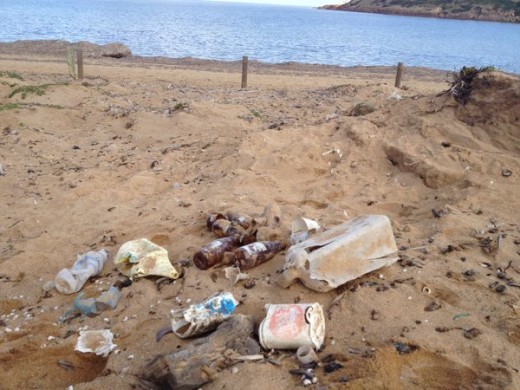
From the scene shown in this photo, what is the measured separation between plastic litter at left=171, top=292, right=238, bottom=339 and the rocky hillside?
101428 mm

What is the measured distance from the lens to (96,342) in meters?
2.96

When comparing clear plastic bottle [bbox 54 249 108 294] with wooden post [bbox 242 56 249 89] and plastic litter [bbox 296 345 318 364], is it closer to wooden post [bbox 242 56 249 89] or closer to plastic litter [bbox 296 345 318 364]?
plastic litter [bbox 296 345 318 364]

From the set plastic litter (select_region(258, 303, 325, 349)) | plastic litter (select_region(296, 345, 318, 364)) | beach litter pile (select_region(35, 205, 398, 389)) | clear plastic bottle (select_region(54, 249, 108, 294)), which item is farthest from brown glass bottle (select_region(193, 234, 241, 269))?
plastic litter (select_region(296, 345, 318, 364))

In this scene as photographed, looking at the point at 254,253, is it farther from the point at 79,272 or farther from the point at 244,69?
the point at 244,69

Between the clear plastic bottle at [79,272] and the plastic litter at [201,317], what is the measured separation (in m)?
1.05

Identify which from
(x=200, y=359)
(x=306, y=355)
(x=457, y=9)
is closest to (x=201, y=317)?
(x=200, y=359)

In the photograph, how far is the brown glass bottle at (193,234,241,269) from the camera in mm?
3555

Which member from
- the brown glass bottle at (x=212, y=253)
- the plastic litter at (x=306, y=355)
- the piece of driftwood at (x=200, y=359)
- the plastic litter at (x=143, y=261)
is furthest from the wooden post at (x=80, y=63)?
the plastic litter at (x=306, y=355)

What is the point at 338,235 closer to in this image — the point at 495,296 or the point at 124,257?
the point at 495,296

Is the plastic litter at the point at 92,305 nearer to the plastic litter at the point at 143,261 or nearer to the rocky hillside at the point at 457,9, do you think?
the plastic litter at the point at 143,261

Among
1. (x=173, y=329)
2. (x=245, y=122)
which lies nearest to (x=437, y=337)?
(x=173, y=329)

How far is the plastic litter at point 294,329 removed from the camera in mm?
2605

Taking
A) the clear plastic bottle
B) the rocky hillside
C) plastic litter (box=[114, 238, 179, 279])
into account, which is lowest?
the clear plastic bottle

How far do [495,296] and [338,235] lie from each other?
109 centimetres
